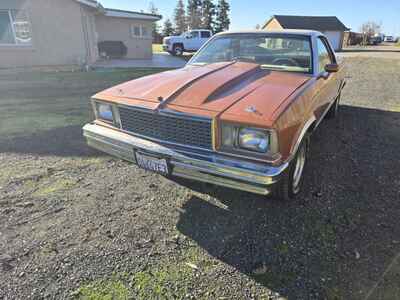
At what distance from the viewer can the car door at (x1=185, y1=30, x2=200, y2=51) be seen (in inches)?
879

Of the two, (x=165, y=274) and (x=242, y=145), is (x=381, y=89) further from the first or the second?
(x=165, y=274)

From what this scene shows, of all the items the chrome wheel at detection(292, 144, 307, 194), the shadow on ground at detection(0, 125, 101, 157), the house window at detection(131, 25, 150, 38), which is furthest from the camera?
the house window at detection(131, 25, 150, 38)

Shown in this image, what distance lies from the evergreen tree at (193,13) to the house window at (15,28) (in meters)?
45.5

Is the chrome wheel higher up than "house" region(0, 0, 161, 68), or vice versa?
"house" region(0, 0, 161, 68)

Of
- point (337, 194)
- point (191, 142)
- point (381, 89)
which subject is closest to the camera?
point (191, 142)

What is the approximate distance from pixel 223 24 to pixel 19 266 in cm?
5825

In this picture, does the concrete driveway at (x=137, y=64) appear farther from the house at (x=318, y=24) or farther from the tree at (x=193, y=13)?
the tree at (x=193, y=13)

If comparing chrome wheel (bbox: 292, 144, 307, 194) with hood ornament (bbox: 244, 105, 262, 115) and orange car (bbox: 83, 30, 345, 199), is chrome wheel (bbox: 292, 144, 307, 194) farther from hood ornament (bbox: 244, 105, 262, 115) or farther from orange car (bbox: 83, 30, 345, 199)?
hood ornament (bbox: 244, 105, 262, 115)

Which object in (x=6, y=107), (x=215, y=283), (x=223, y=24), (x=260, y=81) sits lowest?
(x=215, y=283)

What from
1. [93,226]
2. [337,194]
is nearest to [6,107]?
[93,226]

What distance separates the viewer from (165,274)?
214cm

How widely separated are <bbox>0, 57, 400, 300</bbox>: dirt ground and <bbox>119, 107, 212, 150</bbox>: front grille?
79 centimetres

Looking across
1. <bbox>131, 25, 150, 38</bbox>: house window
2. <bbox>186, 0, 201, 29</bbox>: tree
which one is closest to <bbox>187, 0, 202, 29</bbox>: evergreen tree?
<bbox>186, 0, 201, 29</bbox>: tree

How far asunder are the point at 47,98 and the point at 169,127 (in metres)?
6.56
